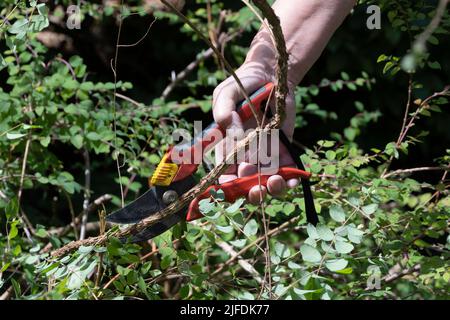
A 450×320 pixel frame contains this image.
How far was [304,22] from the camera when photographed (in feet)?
6.61

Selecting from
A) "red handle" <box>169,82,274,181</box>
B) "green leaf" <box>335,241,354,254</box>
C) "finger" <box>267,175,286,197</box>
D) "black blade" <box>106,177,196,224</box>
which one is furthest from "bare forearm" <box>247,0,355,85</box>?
"green leaf" <box>335,241,354,254</box>

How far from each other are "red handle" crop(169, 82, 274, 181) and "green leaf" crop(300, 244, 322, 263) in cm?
37

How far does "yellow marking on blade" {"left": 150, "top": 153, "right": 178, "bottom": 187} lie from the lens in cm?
179

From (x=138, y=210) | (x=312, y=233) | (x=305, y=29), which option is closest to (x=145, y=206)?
(x=138, y=210)

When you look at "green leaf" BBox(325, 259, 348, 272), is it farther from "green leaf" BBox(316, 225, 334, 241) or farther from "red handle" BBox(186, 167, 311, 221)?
"red handle" BBox(186, 167, 311, 221)

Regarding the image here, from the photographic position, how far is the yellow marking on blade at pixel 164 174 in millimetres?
1795

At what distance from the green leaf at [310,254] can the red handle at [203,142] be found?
0.37m

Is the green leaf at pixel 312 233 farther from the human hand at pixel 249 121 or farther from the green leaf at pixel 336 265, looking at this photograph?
the human hand at pixel 249 121

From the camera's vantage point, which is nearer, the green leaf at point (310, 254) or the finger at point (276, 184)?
the green leaf at point (310, 254)

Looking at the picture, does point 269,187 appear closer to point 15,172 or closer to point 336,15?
point 336,15

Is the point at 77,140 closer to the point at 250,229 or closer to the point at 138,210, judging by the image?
the point at 138,210

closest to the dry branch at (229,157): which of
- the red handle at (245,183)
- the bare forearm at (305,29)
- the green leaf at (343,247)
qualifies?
the red handle at (245,183)
